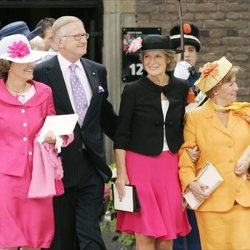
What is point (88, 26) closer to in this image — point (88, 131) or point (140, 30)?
point (140, 30)

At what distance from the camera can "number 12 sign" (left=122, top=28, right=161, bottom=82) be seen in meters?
10.8

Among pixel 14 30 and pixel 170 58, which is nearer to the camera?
pixel 170 58

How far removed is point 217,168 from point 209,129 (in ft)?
0.99

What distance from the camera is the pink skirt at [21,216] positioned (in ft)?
21.6

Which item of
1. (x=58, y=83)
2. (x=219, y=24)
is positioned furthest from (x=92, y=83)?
(x=219, y=24)

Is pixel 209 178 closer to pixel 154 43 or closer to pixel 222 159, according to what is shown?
pixel 222 159

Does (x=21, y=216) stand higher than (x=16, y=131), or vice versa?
(x=16, y=131)

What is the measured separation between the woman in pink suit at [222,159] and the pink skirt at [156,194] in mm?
163

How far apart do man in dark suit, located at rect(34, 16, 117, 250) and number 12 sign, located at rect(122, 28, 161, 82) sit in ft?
11.5

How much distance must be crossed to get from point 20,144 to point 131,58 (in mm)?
4332

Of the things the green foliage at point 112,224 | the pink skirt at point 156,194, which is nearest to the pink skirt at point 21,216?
the pink skirt at point 156,194

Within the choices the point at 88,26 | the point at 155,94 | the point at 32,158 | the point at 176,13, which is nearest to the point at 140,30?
the point at 176,13

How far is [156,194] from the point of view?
7.20 metres

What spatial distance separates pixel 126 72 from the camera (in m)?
10.9
